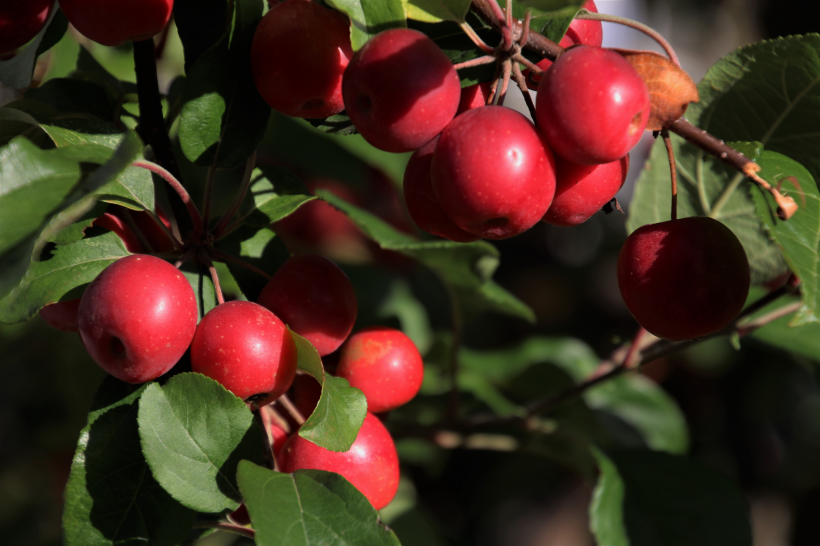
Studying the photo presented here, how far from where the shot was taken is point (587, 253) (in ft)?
10.0

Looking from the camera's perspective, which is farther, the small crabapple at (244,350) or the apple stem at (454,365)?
the apple stem at (454,365)

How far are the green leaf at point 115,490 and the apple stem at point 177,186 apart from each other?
24 cm

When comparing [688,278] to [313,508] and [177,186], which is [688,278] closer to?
[313,508]

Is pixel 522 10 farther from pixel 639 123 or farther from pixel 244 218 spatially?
pixel 244 218

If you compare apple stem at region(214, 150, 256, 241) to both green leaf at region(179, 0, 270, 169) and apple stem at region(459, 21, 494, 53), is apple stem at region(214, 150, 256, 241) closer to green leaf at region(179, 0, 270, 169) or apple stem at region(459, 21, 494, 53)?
green leaf at region(179, 0, 270, 169)

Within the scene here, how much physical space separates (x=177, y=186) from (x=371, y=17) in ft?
1.10

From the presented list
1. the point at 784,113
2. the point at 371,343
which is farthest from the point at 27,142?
the point at 784,113

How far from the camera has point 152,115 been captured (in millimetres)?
924

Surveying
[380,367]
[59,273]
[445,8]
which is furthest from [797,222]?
[59,273]

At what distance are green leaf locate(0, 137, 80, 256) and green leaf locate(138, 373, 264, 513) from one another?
25cm

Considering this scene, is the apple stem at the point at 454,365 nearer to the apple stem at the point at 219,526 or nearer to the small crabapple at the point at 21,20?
the apple stem at the point at 219,526

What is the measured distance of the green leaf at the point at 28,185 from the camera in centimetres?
57

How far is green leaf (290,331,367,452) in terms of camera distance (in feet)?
2.40

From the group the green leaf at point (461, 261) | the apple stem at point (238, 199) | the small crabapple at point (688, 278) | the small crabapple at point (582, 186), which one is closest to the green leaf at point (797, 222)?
the small crabapple at point (688, 278)
